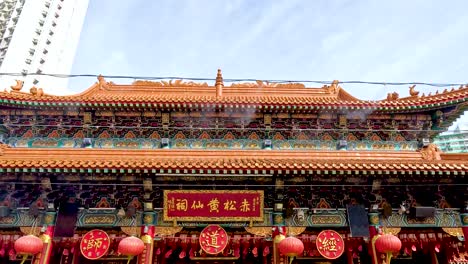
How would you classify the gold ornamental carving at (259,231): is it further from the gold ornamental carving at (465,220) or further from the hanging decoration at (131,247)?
the gold ornamental carving at (465,220)

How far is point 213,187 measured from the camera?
305 inches

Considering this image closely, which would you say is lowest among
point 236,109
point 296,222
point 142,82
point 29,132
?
point 296,222

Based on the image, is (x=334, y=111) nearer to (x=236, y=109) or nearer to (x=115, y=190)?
(x=236, y=109)

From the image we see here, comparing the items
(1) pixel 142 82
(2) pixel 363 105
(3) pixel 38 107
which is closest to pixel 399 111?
(2) pixel 363 105

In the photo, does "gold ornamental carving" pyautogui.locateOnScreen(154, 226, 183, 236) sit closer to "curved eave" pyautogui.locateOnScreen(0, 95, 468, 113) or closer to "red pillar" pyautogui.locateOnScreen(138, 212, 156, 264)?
"red pillar" pyautogui.locateOnScreen(138, 212, 156, 264)

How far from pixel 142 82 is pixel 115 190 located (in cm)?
658

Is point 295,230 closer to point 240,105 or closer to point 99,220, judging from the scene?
point 240,105

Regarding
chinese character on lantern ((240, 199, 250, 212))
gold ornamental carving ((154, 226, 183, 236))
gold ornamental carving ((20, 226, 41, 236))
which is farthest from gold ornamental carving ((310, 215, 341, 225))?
gold ornamental carving ((20, 226, 41, 236))

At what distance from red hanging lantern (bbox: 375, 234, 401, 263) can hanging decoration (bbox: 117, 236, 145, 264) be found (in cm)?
558

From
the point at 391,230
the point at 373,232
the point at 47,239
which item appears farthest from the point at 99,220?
the point at 391,230

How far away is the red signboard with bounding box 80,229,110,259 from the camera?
720cm

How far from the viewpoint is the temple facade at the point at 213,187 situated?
23.7 ft

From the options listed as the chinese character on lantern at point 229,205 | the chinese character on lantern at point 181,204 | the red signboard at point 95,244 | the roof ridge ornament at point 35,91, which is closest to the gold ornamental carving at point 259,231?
the chinese character on lantern at point 229,205

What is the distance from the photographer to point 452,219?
799cm
